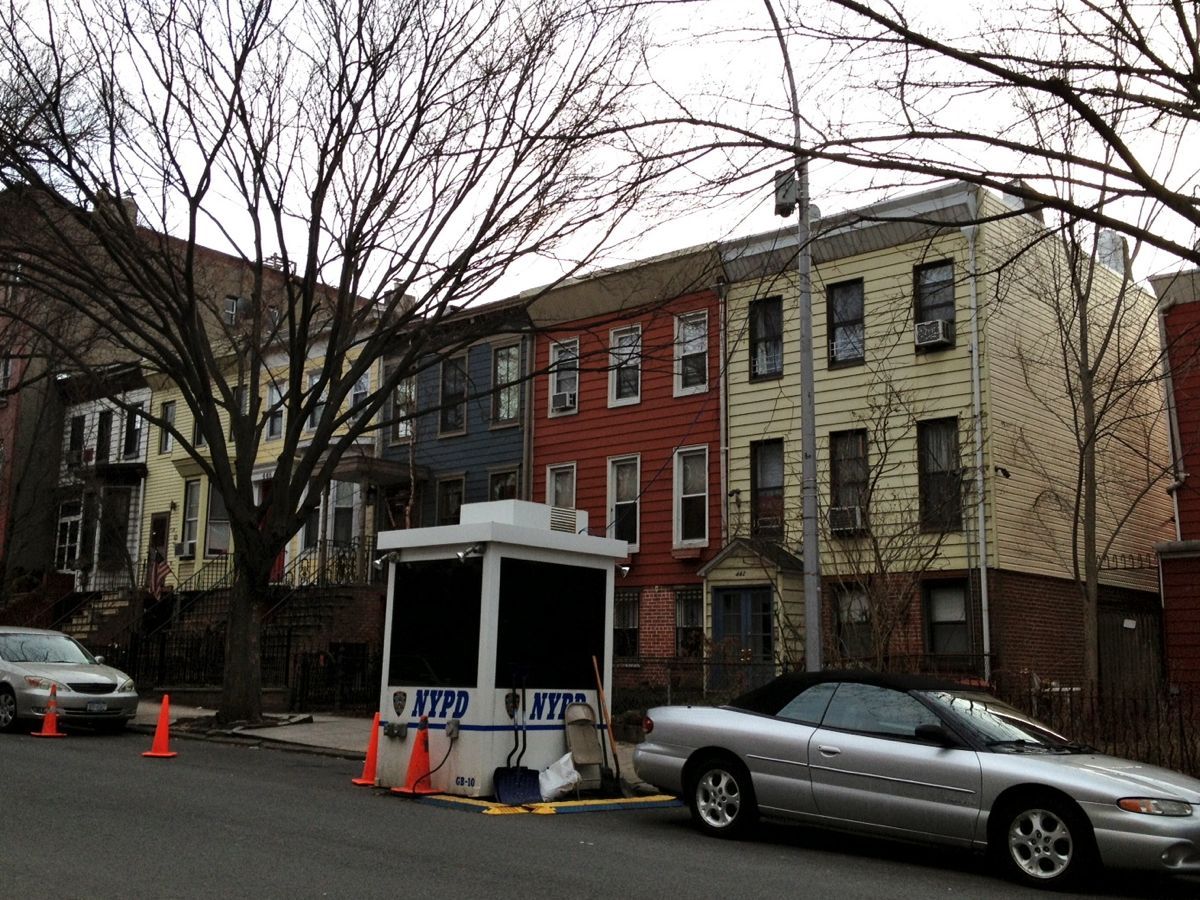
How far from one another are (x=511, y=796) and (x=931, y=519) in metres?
11.1

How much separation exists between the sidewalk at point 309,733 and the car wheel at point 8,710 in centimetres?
194

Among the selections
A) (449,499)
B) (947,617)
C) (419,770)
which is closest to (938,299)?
(947,617)

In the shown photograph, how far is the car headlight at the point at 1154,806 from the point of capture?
314 inches

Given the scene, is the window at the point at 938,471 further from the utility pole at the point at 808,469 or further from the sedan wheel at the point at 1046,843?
the sedan wheel at the point at 1046,843

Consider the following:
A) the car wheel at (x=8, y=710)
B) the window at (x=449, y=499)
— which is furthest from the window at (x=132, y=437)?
the car wheel at (x=8, y=710)

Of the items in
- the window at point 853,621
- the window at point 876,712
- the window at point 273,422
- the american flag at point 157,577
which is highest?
the window at point 273,422

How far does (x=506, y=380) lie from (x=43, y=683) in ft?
42.7

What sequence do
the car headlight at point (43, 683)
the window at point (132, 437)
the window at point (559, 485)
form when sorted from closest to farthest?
the car headlight at point (43, 683), the window at point (559, 485), the window at point (132, 437)

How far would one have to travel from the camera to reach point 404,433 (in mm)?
29625

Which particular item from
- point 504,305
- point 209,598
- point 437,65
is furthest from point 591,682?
point 209,598

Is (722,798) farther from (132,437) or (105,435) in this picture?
(105,435)

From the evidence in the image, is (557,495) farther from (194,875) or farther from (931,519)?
(194,875)

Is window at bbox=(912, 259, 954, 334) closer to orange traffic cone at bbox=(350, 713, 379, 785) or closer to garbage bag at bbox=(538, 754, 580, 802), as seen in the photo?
garbage bag at bbox=(538, 754, 580, 802)

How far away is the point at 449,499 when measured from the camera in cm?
2853
